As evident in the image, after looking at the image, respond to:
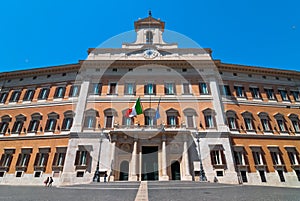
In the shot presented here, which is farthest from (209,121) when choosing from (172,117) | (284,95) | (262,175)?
(284,95)

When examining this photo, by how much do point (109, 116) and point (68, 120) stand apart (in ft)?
14.5

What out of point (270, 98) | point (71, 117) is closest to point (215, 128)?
point (270, 98)

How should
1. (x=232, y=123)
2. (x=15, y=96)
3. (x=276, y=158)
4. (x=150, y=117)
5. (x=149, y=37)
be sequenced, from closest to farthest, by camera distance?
(x=276, y=158), (x=150, y=117), (x=232, y=123), (x=15, y=96), (x=149, y=37)

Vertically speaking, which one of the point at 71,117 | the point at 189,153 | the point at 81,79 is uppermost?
the point at 81,79

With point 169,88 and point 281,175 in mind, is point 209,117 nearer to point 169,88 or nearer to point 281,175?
point 169,88

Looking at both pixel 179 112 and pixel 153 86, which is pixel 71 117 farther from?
pixel 179 112

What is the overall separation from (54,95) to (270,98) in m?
25.4

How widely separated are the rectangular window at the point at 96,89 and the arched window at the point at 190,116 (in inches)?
385

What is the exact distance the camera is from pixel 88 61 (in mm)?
21453

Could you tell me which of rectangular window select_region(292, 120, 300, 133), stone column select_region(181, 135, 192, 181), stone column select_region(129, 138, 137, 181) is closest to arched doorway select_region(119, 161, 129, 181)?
stone column select_region(129, 138, 137, 181)

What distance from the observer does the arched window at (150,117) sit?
1811cm

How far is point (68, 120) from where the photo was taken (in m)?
→ 19.0

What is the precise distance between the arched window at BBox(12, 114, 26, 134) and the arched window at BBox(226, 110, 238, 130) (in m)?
22.3

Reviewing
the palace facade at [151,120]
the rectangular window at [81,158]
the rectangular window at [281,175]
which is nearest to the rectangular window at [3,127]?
the palace facade at [151,120]
